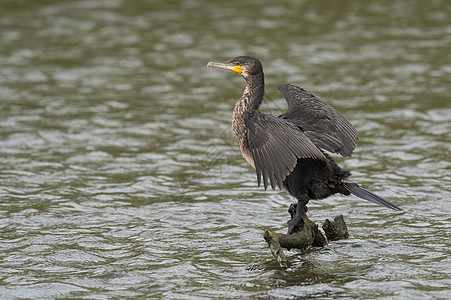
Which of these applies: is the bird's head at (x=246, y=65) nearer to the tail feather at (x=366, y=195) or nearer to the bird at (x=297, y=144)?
the bird at (x=297, y=144)

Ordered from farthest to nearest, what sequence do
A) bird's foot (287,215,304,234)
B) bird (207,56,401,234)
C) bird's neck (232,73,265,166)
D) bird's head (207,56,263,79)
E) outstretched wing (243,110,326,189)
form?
1. bird's head (207,56,263,79)
2. bird's neck (232,73,265,166)
3. bird's foot (287,215,304,234)
4. bird (207,56,401,234)
5. outstretched wing (243,110,326,189)

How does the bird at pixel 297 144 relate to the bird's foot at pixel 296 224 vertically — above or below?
above

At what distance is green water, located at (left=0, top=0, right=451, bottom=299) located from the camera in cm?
634

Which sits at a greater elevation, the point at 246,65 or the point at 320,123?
the point at 246,65

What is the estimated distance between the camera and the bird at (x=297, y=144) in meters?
6.42

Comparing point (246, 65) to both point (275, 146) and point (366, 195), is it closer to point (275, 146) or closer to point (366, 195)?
point (275, 146)

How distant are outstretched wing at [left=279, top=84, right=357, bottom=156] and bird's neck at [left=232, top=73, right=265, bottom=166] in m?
0.32

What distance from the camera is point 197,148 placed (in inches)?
400

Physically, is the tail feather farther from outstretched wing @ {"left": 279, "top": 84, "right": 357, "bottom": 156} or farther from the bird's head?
the bird's head

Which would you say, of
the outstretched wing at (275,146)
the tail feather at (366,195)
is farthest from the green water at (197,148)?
the outstretched wing at (275,146)

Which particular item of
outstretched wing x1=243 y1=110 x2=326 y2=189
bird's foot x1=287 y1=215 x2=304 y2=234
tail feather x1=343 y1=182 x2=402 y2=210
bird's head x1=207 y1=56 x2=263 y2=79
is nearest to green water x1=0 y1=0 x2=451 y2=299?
bird's foot x1=287 y1=215 x2=304 y2=234

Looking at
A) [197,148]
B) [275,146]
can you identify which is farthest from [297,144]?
[197,148]

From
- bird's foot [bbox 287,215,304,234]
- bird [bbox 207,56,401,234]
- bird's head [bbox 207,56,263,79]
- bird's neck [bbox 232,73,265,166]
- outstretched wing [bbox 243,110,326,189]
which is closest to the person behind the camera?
outstretched wing [bbox 243,110,326,189]

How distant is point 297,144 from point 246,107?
3.38 ft
